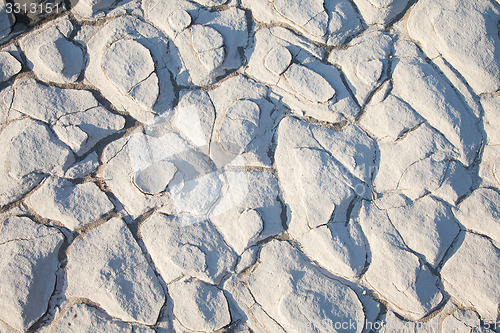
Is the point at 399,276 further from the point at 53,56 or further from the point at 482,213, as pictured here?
the point at 53,56

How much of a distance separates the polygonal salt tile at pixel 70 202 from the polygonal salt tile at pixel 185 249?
0.72 feet

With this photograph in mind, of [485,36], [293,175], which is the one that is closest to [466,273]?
[293,175]

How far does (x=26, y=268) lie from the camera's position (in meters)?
1.43

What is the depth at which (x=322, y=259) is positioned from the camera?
1466mm

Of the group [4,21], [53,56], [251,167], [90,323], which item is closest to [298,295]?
[251,167]

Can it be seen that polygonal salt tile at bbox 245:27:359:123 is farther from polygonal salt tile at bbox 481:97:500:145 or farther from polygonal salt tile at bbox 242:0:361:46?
polygonal salt tile at bbox 481:97:500:145

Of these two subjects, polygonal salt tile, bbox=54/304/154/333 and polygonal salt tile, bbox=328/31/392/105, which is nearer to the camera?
polygonal salt tile, bbox=54/304/154/333

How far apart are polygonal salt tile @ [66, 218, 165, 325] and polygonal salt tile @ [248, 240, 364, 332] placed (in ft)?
1.41

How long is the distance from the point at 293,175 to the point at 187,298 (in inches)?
26.9

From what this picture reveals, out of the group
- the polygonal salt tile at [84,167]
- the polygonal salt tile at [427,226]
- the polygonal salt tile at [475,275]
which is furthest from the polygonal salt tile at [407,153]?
the polygonal salt tile at [84,167]

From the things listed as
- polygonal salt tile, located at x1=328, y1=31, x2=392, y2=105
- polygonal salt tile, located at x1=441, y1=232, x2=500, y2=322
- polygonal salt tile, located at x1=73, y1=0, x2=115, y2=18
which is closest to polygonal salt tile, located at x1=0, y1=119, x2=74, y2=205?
polygonal salt tile, located at x1=73, y1=0, x2=115, y2=18

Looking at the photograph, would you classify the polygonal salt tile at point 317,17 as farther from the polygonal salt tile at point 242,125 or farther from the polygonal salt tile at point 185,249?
the polygonal salt tile at point 185,249

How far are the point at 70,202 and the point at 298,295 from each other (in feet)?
3.45

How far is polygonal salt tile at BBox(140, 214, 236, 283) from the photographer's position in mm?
1450
